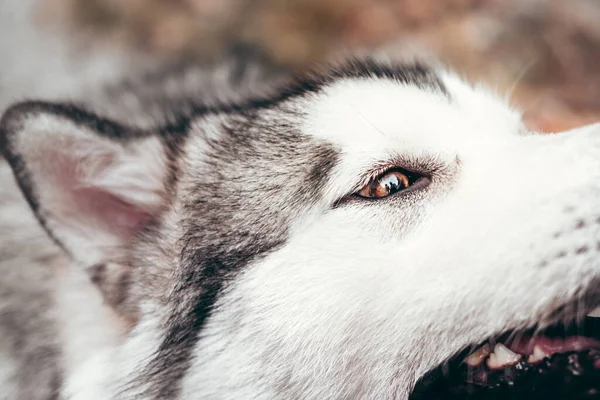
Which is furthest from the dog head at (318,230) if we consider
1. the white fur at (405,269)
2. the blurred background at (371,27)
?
the blurred background at (371,27)

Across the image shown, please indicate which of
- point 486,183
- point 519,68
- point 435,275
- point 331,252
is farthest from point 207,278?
point 519,68

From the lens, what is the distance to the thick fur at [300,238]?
4.35ft

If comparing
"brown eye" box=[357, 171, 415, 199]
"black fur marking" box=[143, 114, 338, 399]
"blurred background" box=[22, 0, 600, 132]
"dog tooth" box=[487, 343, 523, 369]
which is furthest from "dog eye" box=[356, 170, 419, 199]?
"blurred background" box=[22, 0, 600, 132]

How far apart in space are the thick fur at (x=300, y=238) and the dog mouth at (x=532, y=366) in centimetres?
5

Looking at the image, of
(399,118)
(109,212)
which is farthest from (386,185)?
(109,212)

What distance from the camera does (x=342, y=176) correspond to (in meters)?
1.48

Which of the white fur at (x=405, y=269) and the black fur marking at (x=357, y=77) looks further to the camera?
the black fur marking at (x=357, y=77)

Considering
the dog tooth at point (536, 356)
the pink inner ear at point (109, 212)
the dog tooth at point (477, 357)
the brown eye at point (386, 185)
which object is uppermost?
the brown eye at point (386, 185)

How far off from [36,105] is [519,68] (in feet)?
8.13

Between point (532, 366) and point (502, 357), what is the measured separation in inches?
2.6

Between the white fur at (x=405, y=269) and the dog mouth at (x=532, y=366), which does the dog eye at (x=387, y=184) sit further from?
the dog mouth at (x=532, y=366)

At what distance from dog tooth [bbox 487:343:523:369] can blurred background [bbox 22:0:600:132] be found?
212 cm

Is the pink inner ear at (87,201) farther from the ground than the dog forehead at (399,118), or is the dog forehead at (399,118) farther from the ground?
the dog forehead at (399,118)

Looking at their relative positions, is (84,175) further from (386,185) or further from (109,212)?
(386,185)
